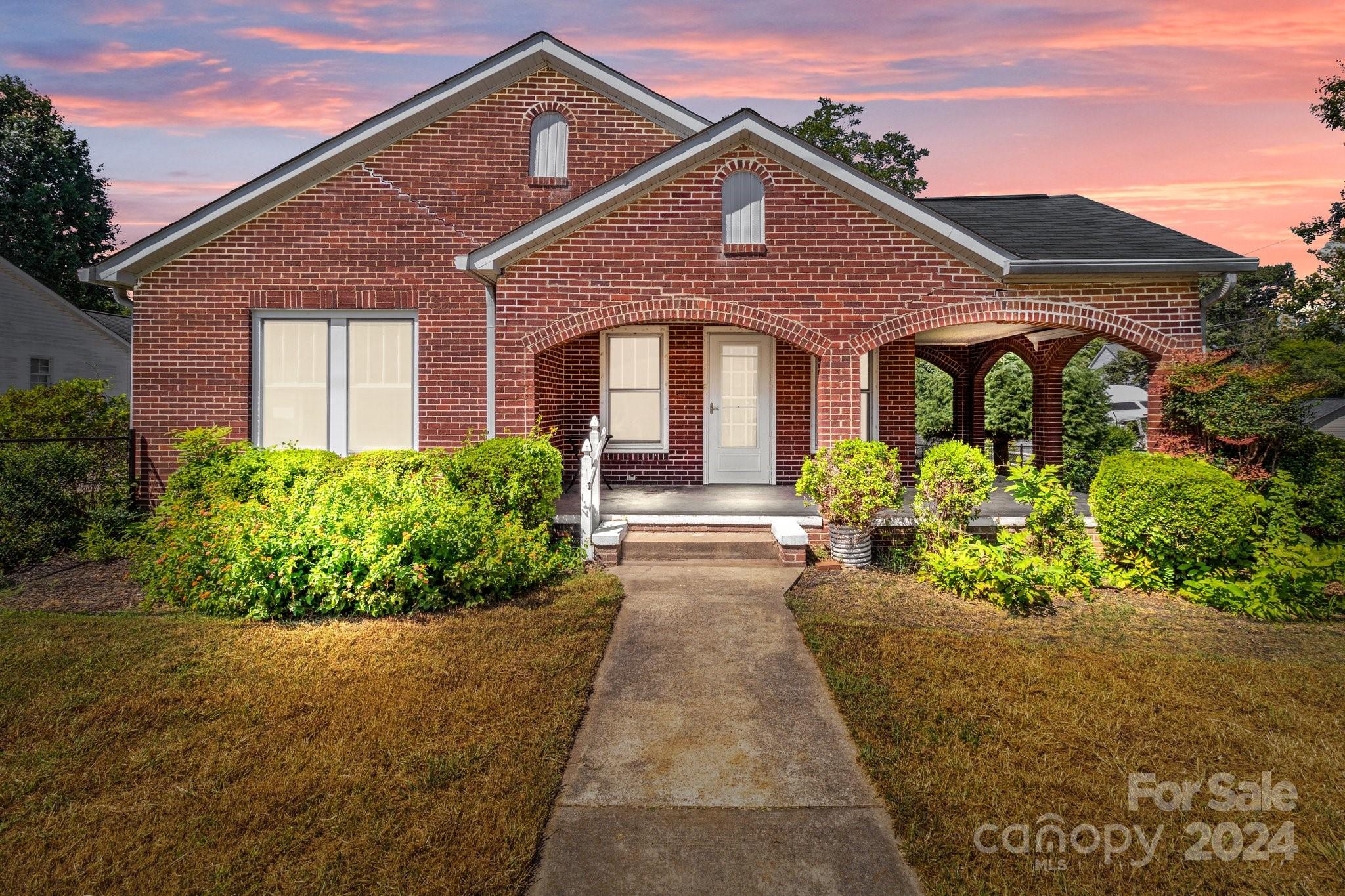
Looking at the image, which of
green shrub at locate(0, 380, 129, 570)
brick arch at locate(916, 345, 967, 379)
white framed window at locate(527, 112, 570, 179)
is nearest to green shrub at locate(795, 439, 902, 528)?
white framed window at locate(527, 112, 570, 179)

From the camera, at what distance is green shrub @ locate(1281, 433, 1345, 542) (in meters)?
8.21

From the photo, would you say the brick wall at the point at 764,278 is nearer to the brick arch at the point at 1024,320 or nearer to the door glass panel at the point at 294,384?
the brick arch at the point at 1024,320

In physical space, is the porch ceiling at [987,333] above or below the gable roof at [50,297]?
below

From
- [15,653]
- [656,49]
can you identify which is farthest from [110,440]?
[656,49]

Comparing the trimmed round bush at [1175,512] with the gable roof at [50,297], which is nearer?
the trimmed round bush at [1175,512]

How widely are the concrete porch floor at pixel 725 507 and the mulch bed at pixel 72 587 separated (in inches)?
186

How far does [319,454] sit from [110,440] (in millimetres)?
3342

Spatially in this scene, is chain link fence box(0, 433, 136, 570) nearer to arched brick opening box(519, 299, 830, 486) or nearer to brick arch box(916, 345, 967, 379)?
arched brick opening box(519, 299, 830, 486)

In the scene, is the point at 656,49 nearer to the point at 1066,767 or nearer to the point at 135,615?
the point at 135,615

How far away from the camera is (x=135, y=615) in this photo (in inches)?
276

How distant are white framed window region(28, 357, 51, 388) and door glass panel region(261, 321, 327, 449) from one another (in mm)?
19688

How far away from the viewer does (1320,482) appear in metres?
8.27

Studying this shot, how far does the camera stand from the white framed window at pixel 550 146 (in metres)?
11.8

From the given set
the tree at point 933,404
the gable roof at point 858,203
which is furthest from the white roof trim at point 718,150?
the tree at point 933,404
